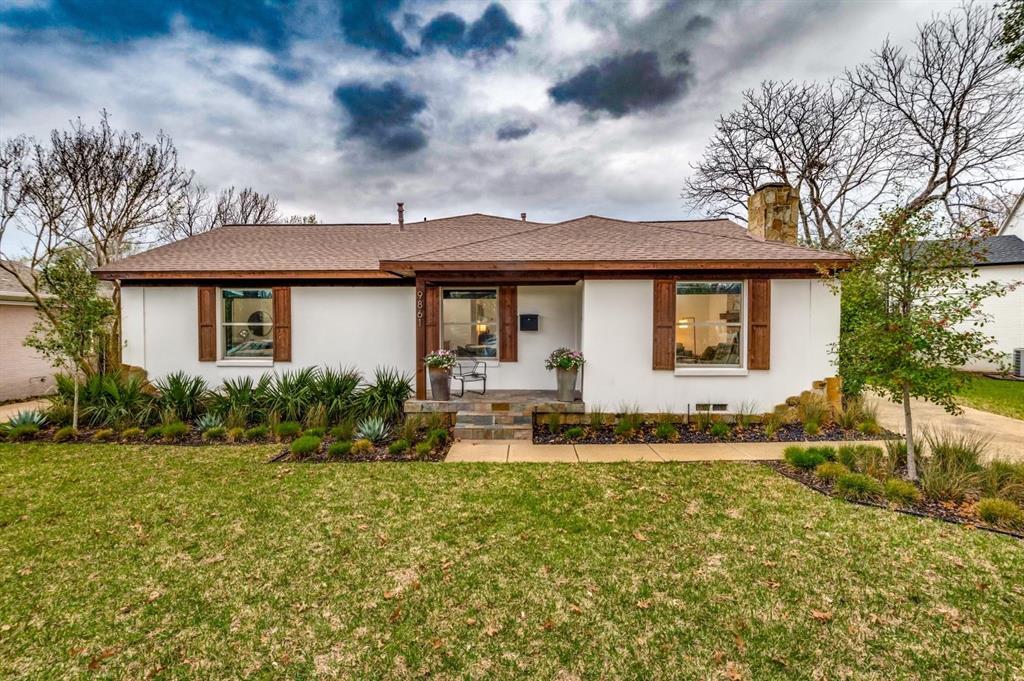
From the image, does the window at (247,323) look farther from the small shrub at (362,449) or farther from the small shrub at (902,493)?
the small shrub at (902,493)

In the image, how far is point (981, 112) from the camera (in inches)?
569

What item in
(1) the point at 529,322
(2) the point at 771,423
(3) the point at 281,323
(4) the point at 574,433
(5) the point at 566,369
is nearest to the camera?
(4) the point at 574,433

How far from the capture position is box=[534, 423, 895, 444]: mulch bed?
6621 millimetres

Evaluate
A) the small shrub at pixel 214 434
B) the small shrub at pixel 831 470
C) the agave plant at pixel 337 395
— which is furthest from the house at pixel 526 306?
the small shrub at pixel 831 470

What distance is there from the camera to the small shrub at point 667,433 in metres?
6.65

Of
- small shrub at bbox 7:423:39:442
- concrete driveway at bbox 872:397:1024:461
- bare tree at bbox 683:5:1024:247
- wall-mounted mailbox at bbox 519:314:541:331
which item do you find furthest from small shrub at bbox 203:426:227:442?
bare tree at bbox 683:5:1024:247

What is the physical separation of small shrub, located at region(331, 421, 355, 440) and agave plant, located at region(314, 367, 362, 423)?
0.68 m

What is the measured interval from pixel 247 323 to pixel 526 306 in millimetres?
5955

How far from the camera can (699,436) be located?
6805mm

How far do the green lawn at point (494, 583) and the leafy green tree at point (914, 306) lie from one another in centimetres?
158

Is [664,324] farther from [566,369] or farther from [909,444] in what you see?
[909,444]

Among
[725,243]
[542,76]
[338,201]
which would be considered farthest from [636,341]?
[338,201]

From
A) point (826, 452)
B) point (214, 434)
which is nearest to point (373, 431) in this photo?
point (214, 434)

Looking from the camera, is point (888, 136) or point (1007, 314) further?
point (888, 136)
